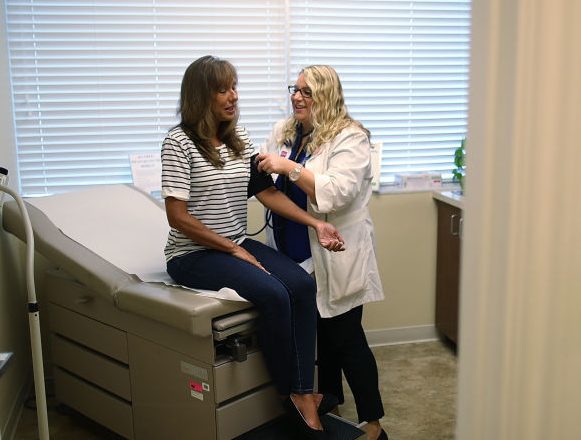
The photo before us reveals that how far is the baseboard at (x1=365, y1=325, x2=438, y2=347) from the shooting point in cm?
353

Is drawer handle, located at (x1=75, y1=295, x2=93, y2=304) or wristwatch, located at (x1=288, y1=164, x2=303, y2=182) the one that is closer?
wristwatch, located at (x1=288, y1=164, x2=303, y2=182)

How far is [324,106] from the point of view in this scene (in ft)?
8.03

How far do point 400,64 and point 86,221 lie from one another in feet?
5.75

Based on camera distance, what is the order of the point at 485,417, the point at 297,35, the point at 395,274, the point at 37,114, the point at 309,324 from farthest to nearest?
the point at 395,274, the point at 297,35, the point at 37,114, the point at 309,324, the point at 485,417

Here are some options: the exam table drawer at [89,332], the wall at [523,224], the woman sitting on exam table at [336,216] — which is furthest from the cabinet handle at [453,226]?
the wall at [523,224]

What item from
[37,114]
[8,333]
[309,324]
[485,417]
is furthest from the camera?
[37,114]

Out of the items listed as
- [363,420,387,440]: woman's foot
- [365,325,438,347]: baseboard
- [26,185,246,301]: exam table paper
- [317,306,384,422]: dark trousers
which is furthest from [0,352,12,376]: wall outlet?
[365,325,438,347]: baseboard

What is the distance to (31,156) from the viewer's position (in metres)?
3.08

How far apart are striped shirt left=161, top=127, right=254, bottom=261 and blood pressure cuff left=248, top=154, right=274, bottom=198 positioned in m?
0.03

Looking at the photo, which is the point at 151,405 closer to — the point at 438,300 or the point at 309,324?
the point at 309,324

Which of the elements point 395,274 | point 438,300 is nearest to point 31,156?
point 395,274

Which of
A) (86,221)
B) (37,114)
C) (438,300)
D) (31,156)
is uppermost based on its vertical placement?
(37,114)

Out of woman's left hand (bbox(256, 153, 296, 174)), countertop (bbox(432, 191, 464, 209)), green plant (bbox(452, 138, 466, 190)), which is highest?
woman's left hand (bbox(256, 153, 296, 174))

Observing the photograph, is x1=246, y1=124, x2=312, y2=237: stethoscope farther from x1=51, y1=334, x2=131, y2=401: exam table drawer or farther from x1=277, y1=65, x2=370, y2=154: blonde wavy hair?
x1=51, y1=334, x2=131, y2=401: exam table drawer
